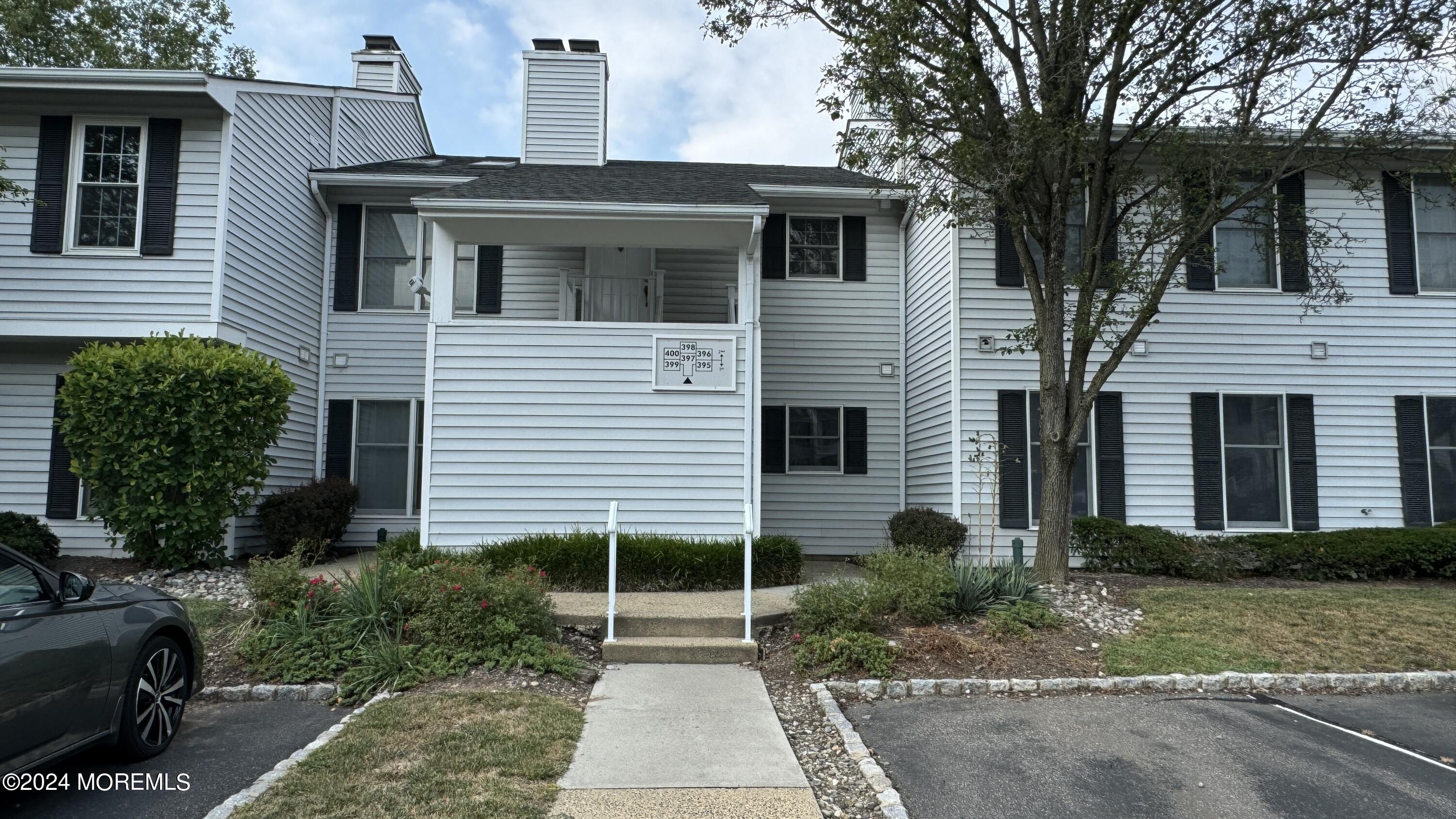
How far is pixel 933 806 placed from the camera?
417 centimetres

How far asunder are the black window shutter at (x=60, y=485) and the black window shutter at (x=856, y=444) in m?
9.83

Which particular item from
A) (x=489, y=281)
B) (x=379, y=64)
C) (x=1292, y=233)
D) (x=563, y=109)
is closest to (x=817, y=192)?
(x=563, y=109)

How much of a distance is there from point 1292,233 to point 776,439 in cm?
722

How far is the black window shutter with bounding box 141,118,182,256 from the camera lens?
10266 millimetres

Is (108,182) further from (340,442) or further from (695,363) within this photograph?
(695,363)

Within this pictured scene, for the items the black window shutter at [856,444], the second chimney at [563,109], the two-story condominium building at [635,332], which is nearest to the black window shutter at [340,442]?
the two-story condominium building at [635,332]

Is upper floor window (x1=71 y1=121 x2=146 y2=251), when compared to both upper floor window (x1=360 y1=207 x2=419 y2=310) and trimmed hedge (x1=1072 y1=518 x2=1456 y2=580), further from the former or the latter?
trimmed hedge (x1=1072 y1=518 x2=1456 y2=580)

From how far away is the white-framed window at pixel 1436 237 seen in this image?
452 inches

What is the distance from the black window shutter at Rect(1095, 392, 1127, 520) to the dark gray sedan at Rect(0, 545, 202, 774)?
962 cm

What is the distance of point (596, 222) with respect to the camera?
32.4 feet

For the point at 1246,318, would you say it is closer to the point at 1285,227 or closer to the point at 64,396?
the point at 1285,227

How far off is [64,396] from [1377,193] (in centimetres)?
1543

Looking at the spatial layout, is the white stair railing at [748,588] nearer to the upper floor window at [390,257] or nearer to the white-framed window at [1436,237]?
the upper floor window at [390,257]

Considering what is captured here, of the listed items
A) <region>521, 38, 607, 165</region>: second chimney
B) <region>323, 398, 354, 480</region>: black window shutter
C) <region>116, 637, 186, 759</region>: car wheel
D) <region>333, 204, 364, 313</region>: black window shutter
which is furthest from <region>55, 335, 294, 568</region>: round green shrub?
<region>521, 38, 607, 165</region>: second chimney
